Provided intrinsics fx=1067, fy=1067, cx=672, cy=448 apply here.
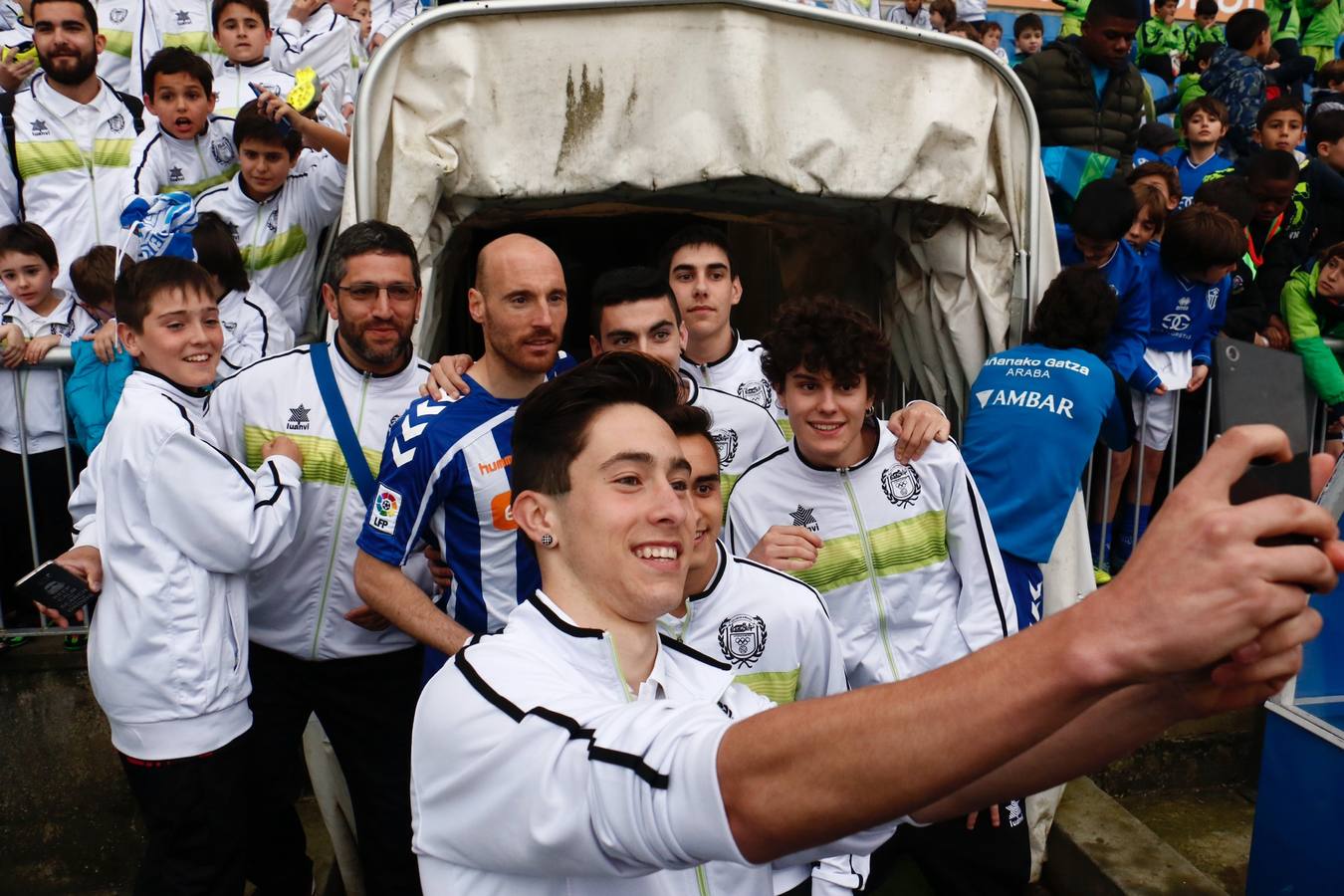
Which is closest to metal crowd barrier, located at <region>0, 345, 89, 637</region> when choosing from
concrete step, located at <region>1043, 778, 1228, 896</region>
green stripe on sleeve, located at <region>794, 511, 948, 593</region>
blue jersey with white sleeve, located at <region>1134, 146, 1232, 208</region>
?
green stripe on sleeve, located at <region>794, 511, 948, 593</region>

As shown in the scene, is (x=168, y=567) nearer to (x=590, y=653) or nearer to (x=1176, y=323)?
(x=590, y=653)

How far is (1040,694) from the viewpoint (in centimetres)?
103

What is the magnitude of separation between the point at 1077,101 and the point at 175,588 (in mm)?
5407

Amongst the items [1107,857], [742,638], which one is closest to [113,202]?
[742,638]

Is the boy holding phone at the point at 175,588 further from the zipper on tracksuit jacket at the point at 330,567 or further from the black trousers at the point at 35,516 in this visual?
the black trousers at the point at 35,516

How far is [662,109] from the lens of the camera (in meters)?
3.90

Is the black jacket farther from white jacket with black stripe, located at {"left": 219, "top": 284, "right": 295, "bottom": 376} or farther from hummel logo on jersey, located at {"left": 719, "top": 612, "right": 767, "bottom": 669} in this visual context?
hummel logo on jersey, located at {"left": 719, "top": 612, "right": 767, "bottom": 669}

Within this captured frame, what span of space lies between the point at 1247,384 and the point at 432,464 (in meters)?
2.10

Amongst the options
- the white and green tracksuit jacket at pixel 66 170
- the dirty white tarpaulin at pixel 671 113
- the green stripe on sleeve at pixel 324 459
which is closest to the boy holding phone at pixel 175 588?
the green stripe on sleeve at pixel 324 459

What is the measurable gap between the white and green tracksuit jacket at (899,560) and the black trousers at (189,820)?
69.7 inches

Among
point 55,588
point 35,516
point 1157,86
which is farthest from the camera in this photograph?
point 1157,86

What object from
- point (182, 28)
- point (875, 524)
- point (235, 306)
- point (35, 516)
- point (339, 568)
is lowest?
point (35, 516)

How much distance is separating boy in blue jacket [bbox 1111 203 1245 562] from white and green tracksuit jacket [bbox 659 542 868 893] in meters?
3.30

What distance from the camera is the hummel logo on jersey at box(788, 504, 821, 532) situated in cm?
316
